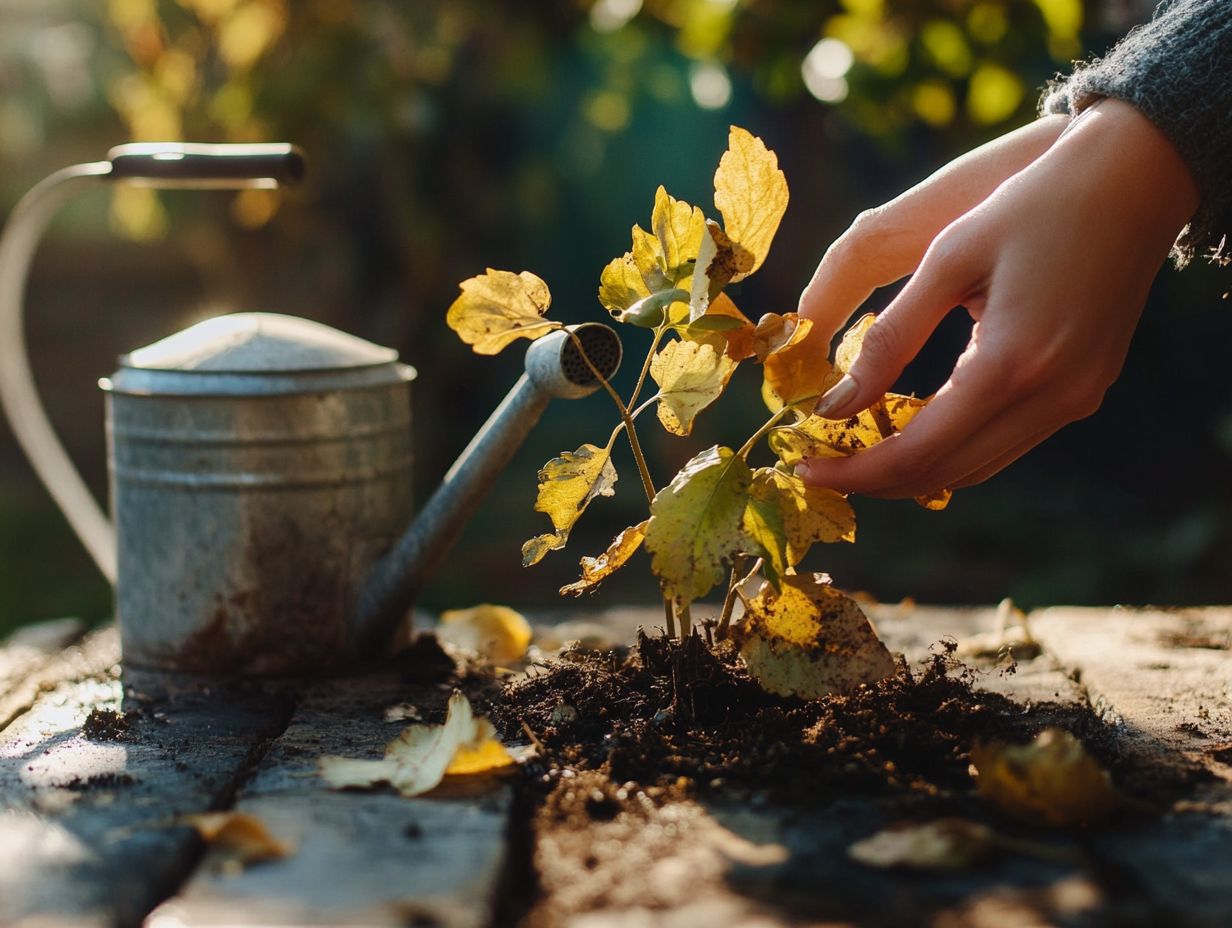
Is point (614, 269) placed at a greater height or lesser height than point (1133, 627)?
greater

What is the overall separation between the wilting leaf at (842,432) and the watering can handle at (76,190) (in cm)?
96

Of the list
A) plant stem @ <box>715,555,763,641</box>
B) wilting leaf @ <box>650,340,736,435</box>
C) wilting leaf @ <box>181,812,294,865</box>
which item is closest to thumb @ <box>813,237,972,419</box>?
wilting leaf @ <box>650,340,736,435</box>

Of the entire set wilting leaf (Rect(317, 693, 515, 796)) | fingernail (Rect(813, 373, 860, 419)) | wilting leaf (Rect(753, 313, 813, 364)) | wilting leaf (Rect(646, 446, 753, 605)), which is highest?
wilting leaf (Rect(753, 313, 813, 364))

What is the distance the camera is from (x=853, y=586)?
4711 millimetres

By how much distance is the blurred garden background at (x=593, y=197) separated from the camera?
3.32 metres

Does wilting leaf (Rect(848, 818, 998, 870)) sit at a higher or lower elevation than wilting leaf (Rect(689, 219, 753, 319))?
lower

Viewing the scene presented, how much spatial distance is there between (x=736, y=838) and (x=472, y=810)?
0.85 feet

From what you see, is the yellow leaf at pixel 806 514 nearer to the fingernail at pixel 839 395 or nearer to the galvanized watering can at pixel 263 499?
the fingernail at pixel 839 395

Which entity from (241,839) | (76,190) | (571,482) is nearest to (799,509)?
(571,482)

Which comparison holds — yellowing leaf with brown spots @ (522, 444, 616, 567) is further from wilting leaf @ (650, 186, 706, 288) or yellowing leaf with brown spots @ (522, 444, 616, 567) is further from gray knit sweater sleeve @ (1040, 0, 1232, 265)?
gray knit sweater sleeve @ (1040, 0, 1232, 265)

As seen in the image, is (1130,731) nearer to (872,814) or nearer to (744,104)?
(872,814)

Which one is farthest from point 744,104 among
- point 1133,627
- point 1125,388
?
point 1133,627

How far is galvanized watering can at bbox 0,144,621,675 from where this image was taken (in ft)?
5.82

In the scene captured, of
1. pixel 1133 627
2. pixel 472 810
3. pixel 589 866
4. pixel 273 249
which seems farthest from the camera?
pixel 273 249
